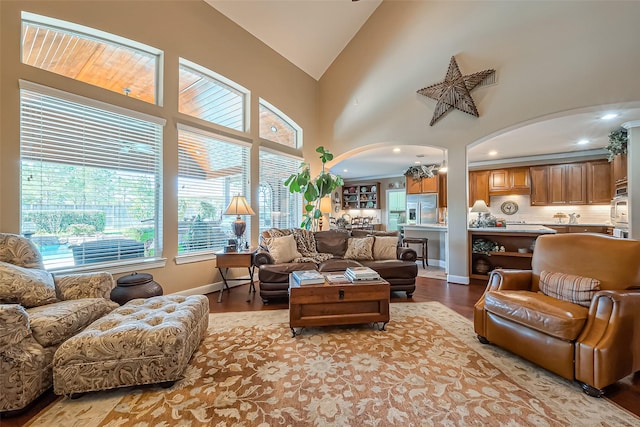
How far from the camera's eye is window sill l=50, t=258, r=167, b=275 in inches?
108

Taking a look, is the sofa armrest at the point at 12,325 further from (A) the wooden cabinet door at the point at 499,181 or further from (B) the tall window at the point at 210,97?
(A) the wooden cabinet door at the point at 499,181

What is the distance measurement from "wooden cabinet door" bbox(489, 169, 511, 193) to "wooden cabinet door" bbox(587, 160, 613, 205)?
155 centimetres

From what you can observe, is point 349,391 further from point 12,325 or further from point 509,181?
point 509,181

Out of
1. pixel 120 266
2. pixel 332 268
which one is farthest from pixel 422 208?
pixel 120 266

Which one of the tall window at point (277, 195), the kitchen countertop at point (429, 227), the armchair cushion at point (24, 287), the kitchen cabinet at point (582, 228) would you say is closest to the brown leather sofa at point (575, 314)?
the kitchen countertop at point (429, 227)

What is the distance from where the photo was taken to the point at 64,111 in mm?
2705

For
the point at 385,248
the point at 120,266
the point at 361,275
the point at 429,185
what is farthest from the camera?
the point at 429,185

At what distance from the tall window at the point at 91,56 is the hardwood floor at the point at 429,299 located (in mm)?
2876

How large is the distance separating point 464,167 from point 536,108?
118 centimetres

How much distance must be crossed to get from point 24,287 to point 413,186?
824 centimetres

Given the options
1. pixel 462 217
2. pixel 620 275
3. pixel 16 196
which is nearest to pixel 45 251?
pixel 16 196

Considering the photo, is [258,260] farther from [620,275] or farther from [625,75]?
[625,75]

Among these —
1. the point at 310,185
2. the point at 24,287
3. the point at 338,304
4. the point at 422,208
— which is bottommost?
the point at 338,304

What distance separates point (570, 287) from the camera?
201 cm
